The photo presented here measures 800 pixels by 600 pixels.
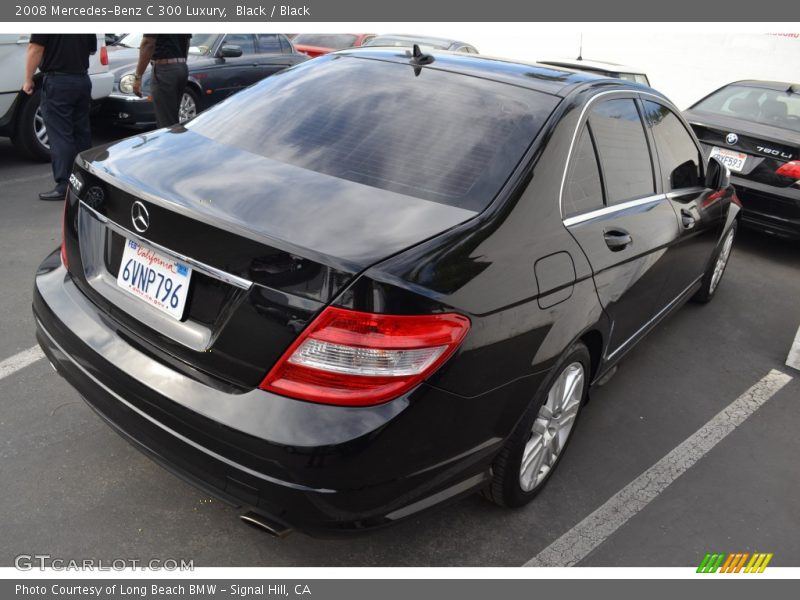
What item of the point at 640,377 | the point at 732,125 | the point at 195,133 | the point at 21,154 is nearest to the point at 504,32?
the point at 732,125

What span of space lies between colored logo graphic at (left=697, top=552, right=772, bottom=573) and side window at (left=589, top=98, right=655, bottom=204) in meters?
1.49

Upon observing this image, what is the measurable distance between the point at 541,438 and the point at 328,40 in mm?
13120

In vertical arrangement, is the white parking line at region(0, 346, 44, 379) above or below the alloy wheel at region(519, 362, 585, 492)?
below

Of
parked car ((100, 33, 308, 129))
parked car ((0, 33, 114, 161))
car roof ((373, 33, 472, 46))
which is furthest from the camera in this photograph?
car roof ((373, 33, 472, 46))

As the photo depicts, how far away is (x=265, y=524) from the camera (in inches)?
80.0

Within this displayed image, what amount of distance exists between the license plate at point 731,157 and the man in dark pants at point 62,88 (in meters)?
5.65

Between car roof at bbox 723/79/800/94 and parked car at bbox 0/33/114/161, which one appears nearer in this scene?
parked car at bbox 0/33/114/161

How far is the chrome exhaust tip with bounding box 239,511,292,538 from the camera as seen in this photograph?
202 centimetres

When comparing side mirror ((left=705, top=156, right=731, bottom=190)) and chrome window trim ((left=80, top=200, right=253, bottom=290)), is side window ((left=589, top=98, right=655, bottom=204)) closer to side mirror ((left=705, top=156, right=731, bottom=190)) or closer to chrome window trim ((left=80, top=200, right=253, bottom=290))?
side mirror ((left=705, top=156, right=731, bottom=190))

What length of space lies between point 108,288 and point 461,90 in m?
1.55

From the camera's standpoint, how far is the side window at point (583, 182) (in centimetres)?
261

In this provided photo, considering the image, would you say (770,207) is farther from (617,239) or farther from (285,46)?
(285,46)

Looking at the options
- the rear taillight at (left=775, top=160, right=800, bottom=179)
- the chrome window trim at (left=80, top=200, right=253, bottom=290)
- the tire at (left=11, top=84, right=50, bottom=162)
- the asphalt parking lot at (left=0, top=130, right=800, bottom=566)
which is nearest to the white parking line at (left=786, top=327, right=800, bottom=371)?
the asphalt parking lot at (left=0, top=130, right=800, bottom=566)

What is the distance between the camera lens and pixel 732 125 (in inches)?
260
